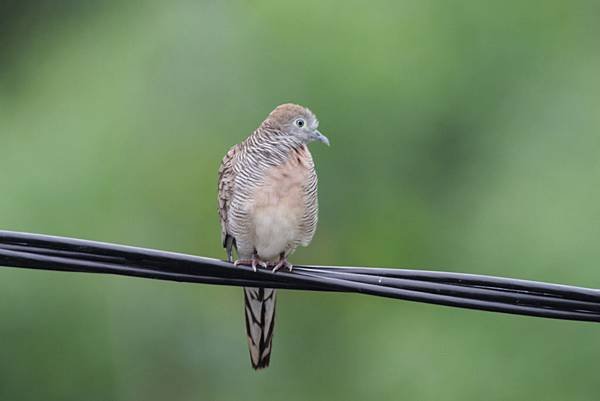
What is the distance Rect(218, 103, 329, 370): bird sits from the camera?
5633 millimetres

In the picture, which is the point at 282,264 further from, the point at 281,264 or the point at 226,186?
the point at 226,186

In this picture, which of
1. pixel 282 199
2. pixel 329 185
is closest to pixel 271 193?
pixel 282 199

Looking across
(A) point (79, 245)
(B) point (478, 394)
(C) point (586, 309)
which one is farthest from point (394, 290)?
(B) point (478, 394)

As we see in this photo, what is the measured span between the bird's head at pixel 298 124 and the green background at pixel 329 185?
4176mm

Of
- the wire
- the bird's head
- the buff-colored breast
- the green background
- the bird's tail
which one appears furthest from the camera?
the green background

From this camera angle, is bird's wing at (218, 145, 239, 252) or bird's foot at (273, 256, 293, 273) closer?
bird's foot at (273, 256, 293, 273)


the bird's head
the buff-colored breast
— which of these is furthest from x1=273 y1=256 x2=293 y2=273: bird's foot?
the bird's head

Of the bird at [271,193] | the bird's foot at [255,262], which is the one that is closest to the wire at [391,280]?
the bird's foot at [255,262]

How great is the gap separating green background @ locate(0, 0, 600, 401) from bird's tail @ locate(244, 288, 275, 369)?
3.81 m

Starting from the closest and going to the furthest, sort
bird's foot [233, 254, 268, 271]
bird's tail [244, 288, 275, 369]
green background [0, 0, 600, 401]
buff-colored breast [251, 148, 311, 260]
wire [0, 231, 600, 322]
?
wire [0, 231, 600, 322], bird's foot [233, 254, 268, 271], buff-colored breast [251, 148, 311, 260], bird's tail [244, 288, 275, 369], green background [0, 0, 600, 401]

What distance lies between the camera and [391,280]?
12.8ft

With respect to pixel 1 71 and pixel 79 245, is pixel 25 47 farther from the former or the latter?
pixel 79 245

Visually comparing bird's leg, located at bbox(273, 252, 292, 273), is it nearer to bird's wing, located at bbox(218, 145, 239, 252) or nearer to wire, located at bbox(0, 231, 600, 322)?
bird's wing, located at bbox(218, 145, 239, 252)

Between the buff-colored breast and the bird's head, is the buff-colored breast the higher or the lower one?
the lower one
